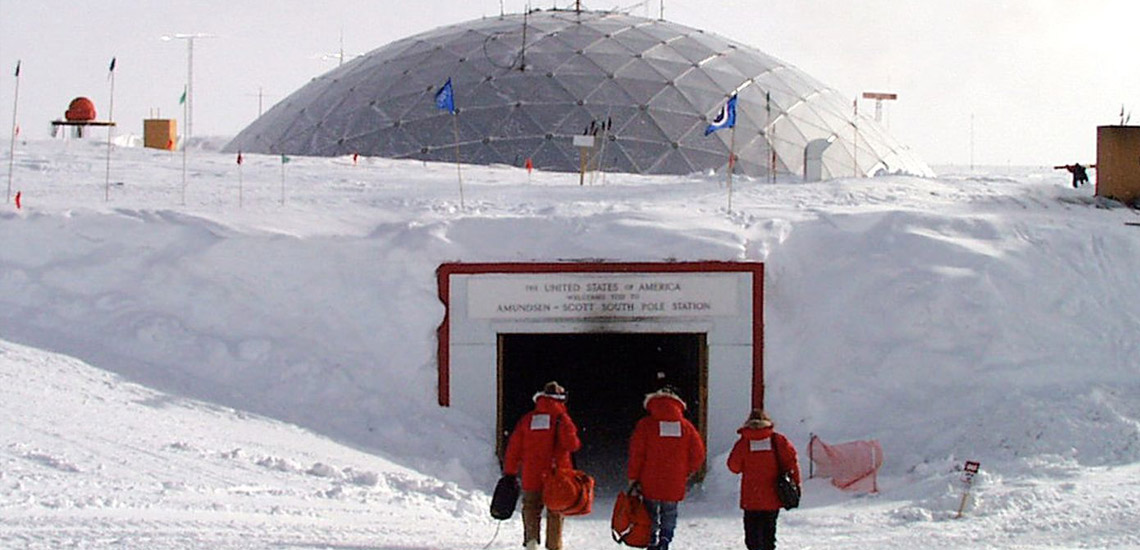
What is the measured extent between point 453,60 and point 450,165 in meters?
4.86

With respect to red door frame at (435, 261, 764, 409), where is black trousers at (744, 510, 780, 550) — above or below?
below

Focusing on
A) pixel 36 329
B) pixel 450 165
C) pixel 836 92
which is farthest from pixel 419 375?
pixel 836 92

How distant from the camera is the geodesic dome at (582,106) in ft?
82.5

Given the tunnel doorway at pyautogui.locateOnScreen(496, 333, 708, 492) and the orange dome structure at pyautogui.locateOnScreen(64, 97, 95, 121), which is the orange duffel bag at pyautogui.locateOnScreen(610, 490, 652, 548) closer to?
the tunnel doorway at pyautogui.locateOnScreen(496, 333, 708, 492)

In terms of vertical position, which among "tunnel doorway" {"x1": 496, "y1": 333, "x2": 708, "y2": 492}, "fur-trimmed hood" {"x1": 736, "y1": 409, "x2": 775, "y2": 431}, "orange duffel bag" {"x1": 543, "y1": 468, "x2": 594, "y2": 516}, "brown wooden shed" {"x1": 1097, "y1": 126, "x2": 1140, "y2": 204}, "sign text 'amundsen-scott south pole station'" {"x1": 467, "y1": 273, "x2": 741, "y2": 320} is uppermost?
"brown wooden shed" {"x1": 1097, "y1": 126, "x2": 1140, "y2": 204}

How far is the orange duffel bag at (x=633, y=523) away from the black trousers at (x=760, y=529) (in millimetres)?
653

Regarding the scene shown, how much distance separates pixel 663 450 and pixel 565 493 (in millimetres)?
663

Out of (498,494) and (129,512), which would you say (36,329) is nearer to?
(129,512)

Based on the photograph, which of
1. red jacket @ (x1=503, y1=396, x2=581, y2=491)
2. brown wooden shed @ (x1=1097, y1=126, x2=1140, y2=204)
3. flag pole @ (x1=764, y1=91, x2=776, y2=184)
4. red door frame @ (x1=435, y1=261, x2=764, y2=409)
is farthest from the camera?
flag pole @ (x1=764, y1=91, x2=776, y2=184)

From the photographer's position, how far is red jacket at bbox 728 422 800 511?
8305mm

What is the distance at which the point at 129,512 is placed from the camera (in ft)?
26.7

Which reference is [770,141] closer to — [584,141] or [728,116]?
[584,141]

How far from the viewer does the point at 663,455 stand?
831 centimetres

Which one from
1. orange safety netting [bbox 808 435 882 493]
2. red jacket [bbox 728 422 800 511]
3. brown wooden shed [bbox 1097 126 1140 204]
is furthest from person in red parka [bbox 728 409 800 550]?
brown wooden shed [bbox 1097 126 1140 204]
